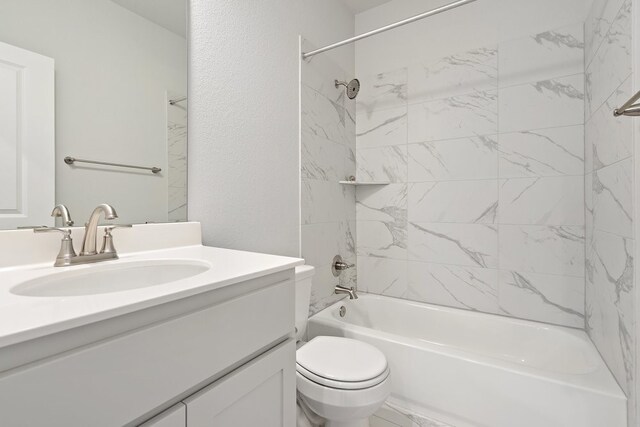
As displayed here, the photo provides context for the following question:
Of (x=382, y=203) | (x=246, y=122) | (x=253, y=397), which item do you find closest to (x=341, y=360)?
(x=253, y=397)

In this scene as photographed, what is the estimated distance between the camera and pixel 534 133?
177cm

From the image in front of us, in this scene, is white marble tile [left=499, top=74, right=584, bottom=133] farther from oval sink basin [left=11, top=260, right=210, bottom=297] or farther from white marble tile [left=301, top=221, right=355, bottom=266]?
oval sink basin [left=11, top=260, right=210, bottom=297]

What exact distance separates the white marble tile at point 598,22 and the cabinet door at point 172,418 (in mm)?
1872

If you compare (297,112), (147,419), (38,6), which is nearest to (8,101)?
(38,6)

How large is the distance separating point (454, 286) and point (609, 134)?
1134 millimetres

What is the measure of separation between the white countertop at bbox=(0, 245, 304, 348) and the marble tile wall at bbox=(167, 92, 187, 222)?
12.5 inches

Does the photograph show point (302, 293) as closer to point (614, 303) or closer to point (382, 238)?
point (382, 238)

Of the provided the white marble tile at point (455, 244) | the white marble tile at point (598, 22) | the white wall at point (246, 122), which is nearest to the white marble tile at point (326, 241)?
the white wall at point (246, 122)

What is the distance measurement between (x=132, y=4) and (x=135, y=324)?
3.68 feet

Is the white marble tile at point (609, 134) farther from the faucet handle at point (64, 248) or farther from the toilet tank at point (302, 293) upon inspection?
the faucet handle at point (64, 248)

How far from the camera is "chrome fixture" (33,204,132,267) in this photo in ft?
2.78

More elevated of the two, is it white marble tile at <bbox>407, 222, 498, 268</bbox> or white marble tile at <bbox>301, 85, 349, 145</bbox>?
white marble tile at <bbox>301, 85, 349, 145</bbox>

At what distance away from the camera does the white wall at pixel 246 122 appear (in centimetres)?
129

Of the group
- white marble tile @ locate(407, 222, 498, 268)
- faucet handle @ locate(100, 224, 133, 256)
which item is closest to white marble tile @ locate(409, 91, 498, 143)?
white marble tile @ locate(407, 222, 498, 268)
